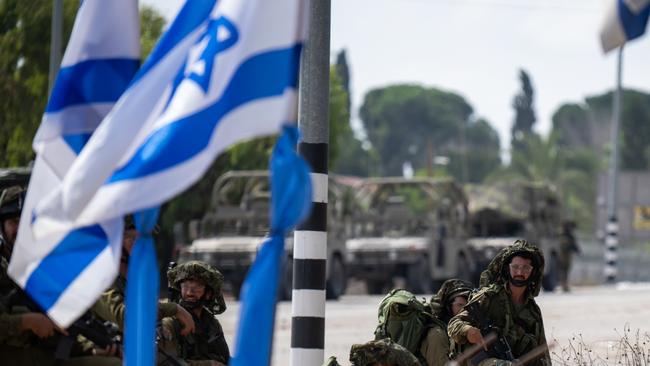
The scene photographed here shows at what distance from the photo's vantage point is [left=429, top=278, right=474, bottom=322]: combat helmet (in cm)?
945

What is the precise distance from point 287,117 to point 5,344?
2180 millimetres

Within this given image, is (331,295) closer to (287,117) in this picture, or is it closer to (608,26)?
(608,26)

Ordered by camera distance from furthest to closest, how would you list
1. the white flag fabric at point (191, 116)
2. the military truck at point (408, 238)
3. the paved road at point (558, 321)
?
the military truck at point (408, 238) < the paved road at point (558, 321) < the white flag fabric at point (191, 116)

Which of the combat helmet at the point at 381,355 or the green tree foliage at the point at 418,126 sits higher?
the green tree foliage at the point at 418,126

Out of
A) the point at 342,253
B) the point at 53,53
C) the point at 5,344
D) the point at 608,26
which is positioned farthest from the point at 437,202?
the point at 5,344

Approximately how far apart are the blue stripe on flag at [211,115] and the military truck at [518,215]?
2877 cm

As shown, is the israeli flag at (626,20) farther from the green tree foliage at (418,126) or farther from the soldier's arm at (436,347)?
the green tree foliage at (418,126)

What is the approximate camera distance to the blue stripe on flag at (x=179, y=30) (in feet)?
20.9

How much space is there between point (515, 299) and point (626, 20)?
1744mm

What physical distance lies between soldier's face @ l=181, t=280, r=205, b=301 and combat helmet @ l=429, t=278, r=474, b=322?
1428 mm

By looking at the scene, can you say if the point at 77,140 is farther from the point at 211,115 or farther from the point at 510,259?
the point at 510,259

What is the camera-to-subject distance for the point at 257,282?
578cm

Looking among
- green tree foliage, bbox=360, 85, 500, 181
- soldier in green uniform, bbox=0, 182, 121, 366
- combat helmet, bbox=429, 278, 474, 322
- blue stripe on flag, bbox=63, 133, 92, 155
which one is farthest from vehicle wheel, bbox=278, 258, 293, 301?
green tree foliage, bbox=360, 85, 500, 181

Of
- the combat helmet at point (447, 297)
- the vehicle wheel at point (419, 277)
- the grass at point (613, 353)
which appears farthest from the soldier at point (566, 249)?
the combat helmet at point (447, 297)
